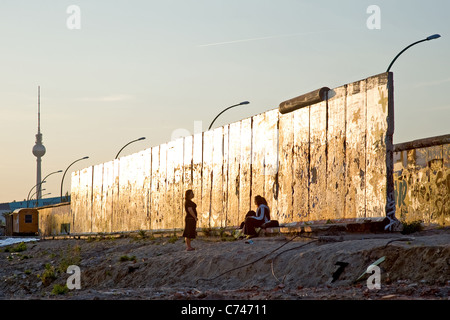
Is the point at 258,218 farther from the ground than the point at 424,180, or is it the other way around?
the point at 424,180

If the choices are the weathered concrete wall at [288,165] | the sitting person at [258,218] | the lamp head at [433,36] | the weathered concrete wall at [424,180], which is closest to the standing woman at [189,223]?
the sitting person at [258,218]

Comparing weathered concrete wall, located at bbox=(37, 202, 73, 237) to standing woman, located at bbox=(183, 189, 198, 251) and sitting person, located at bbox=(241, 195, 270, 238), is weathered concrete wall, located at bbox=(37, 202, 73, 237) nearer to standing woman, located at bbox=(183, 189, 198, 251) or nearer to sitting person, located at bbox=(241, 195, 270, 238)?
sitting person, located at bbox=(241, 195, 270, 238)

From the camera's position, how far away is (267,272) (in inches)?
462

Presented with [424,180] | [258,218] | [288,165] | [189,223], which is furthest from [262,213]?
[424,180]

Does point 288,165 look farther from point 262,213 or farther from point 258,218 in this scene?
point 258,218

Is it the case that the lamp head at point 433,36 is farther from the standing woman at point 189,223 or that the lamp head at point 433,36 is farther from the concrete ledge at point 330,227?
the standing woman at point 189,223

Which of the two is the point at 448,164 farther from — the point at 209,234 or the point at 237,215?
the point at 209,234

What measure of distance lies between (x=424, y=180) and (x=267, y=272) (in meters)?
7.97

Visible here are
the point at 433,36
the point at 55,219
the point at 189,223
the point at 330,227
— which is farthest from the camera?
the point at 55,219

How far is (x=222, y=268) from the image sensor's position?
1280 cm

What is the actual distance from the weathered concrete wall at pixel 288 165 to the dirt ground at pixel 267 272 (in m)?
1.49

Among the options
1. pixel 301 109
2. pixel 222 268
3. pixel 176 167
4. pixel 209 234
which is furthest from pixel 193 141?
pixel 222 268

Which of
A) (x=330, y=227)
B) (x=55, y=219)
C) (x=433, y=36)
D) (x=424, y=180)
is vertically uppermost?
(x=433, y=36)

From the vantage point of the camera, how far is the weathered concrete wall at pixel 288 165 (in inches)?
603
